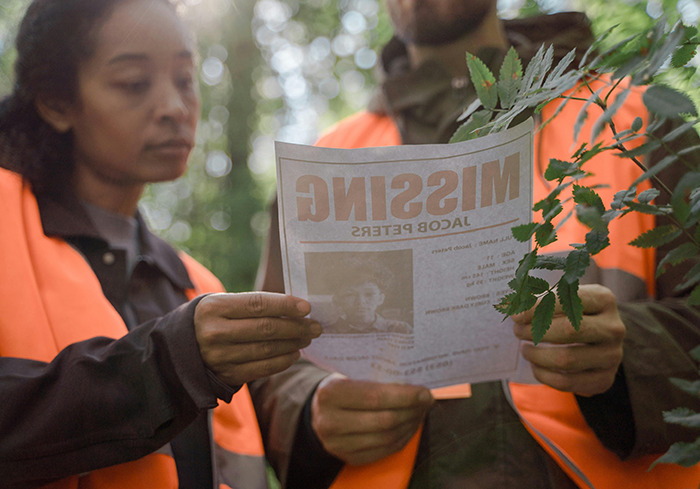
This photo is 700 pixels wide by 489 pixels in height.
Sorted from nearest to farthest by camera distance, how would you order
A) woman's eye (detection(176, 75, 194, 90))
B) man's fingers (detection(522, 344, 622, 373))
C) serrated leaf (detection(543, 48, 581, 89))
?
serrated leaf (detection(543, 48, 581, 89)), man's fingers (detection(522, 344, 622, 373)), woman's eye (detection(176, 75, 194, 90))

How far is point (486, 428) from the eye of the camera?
1.45m

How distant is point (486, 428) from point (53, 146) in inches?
58.6

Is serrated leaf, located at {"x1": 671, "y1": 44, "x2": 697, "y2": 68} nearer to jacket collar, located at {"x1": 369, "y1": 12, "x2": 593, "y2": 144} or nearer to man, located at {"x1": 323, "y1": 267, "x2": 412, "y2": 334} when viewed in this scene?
man, located at {"x1": 323, "y1": 267, "x2": 412, "y2": 334}

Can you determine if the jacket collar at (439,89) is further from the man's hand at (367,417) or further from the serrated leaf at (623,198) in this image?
the serrated leaf at (623,198)

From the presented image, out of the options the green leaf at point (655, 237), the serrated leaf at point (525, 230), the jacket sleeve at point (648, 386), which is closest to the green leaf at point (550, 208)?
the serrated leaf at point (525, 230)

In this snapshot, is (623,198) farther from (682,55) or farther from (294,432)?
(294,432)

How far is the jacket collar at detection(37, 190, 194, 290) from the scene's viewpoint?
1.52 metres

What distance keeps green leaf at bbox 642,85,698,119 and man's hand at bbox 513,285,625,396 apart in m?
0.57

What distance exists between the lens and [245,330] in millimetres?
1102

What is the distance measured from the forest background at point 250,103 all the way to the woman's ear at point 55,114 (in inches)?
237

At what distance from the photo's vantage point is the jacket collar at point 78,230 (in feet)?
5.00

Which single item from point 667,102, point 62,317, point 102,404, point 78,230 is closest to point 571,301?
point 667,102

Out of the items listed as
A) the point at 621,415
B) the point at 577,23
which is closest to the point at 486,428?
the point at 621,415

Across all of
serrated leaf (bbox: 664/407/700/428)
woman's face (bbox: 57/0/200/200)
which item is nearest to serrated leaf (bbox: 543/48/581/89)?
serrated leaf (bbox: 664/407/700/428)
